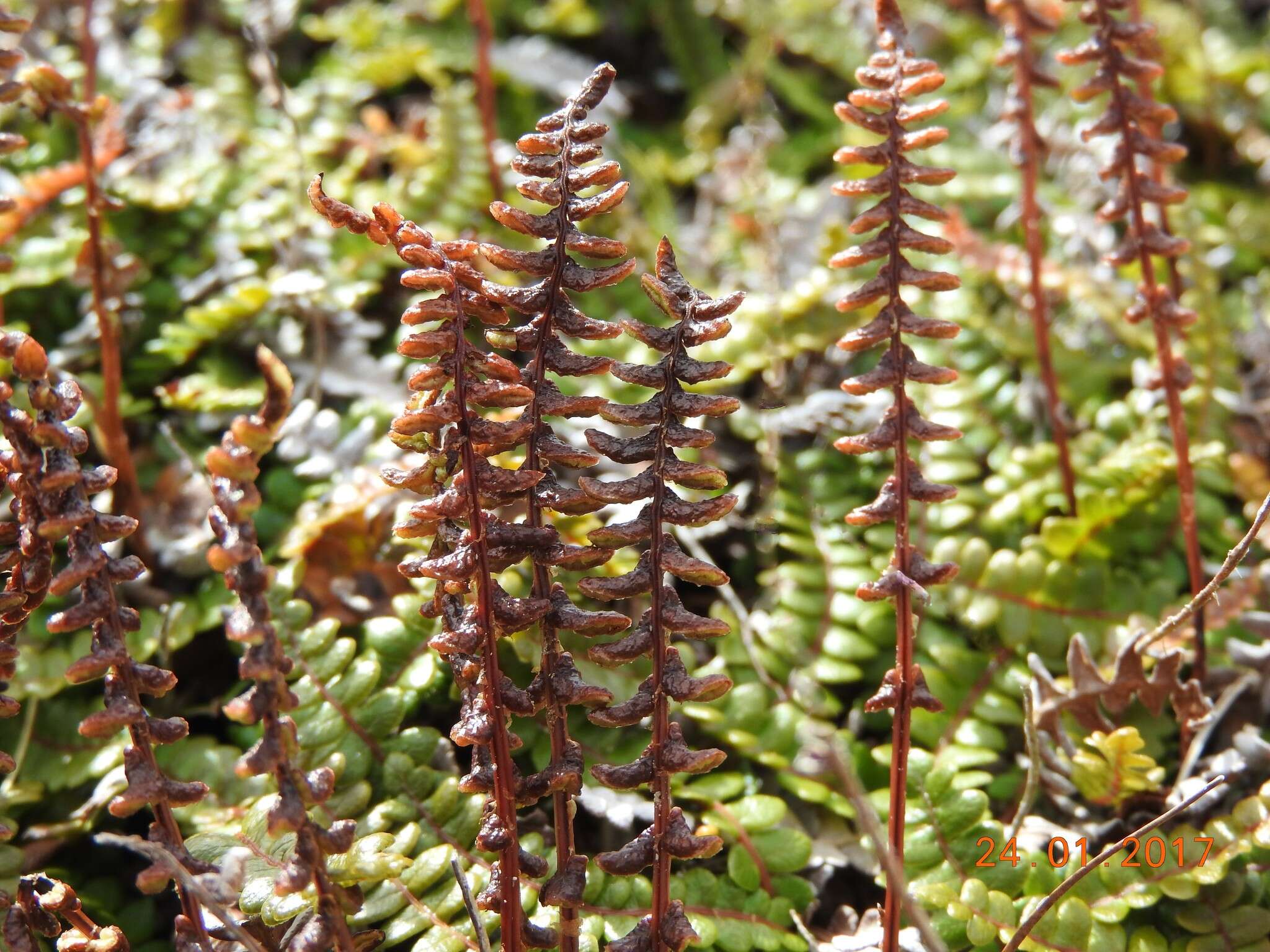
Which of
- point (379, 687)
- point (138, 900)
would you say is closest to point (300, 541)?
point (379, 687)

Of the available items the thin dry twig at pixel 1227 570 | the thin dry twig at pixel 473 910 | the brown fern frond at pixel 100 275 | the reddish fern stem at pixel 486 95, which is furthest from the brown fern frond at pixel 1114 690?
the reddish fern stem at pixel 486 95

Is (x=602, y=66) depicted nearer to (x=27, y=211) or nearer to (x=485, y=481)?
(x=485, y=481)

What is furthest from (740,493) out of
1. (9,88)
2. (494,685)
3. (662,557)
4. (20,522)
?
(9,88)

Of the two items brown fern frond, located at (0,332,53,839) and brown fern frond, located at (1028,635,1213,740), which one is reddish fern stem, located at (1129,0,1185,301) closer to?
brown fern frond, located at (1028,635,1213,740)

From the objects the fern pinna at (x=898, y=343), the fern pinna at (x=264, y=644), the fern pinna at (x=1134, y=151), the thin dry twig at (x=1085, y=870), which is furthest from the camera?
the fern pinna at (x=1134, y=151)

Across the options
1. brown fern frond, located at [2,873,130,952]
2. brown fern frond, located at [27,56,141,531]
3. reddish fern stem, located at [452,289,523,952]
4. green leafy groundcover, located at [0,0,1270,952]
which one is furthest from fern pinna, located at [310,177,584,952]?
brown fern frond, located at [27,56,141,531]

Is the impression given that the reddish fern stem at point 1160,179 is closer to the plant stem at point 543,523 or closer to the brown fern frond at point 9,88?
the plant stem at point 543,523
